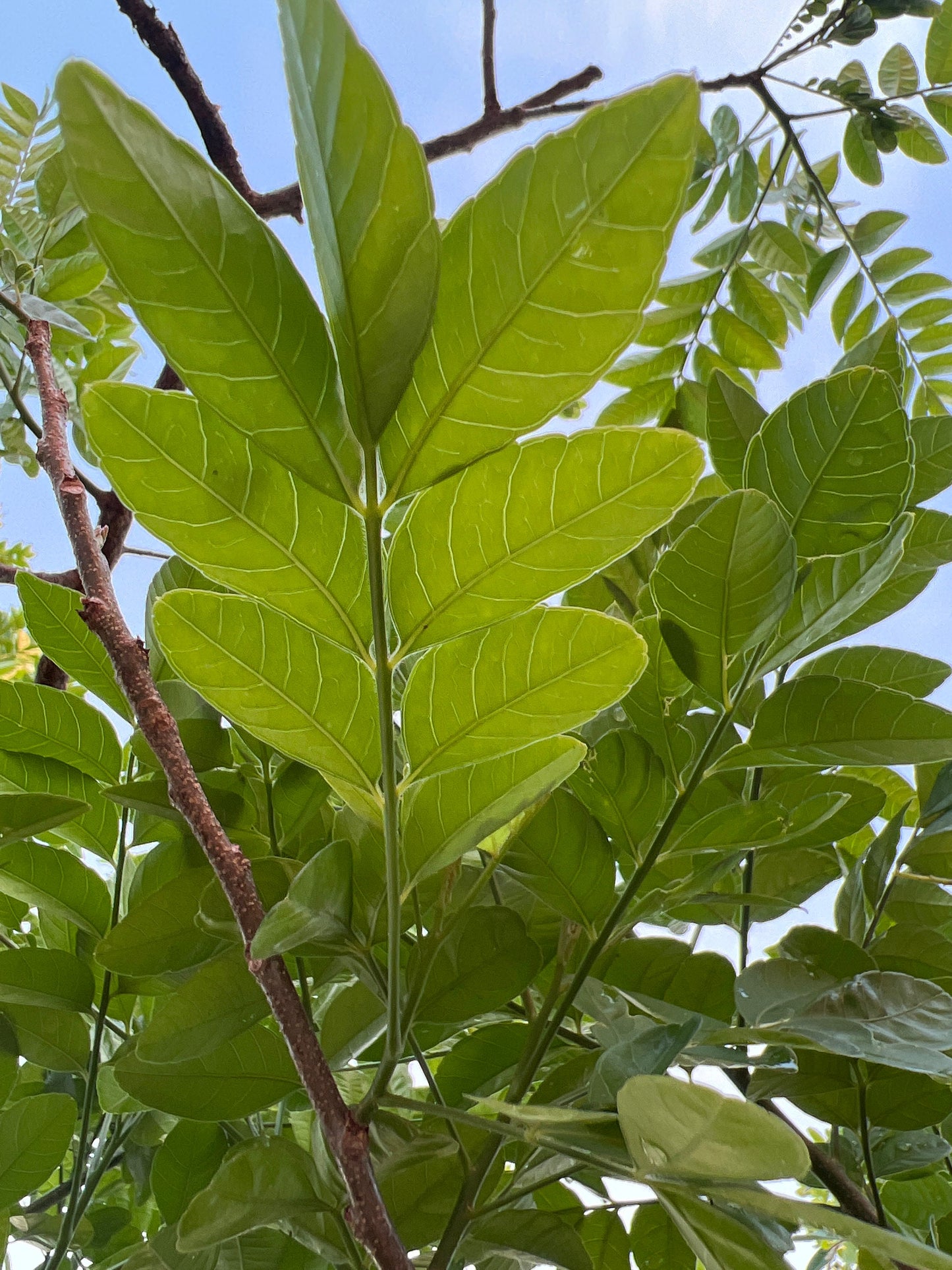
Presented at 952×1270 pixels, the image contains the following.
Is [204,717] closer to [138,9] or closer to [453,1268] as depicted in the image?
[453,1268]

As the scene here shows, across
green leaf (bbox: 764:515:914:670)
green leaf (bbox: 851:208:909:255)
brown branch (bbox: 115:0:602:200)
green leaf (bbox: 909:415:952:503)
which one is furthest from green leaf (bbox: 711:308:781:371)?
green leaf (bbox: 764:515:914:670)

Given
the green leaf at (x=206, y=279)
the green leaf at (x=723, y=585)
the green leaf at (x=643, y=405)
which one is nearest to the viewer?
the green leaf at (x=206, y=279)

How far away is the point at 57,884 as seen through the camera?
1.33ft

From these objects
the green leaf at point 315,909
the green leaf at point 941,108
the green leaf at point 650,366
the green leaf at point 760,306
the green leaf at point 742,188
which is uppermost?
the green leaf at point 941,108

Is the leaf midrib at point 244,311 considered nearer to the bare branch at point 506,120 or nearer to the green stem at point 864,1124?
the green stem at point 864,1124

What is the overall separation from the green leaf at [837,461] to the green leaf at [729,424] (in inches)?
2.8

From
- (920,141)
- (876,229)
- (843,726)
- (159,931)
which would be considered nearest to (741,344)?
(876,229)

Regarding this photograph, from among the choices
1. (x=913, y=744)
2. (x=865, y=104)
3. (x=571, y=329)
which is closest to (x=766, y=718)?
(x=913, y=744)

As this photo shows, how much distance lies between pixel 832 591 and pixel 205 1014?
0.81ft

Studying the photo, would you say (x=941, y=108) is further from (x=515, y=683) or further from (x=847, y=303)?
(x=515, y=683)

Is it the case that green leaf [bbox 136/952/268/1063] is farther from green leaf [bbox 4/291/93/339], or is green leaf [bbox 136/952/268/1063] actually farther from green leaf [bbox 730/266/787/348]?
green leaf [bbox 730/266/787/348]

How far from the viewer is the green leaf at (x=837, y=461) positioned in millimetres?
301

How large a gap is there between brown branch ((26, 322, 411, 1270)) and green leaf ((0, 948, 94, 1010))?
133 millimetres

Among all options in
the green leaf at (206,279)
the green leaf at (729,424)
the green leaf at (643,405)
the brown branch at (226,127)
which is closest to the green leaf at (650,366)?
the green leaf at (643,405)
